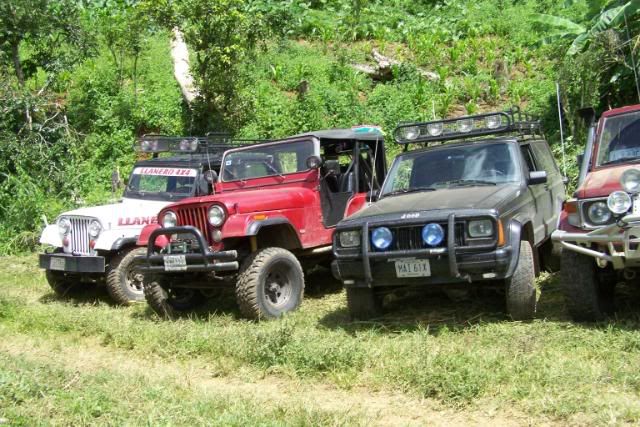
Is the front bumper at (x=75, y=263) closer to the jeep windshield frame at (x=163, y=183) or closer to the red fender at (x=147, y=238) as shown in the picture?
the red fender at (x=147, y=238)

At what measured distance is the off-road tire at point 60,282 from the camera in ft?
31.3


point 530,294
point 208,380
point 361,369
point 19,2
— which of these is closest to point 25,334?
point 208,380

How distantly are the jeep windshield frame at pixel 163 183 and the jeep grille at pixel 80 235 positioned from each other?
934 mm

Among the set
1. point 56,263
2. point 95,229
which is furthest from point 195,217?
point 56,263

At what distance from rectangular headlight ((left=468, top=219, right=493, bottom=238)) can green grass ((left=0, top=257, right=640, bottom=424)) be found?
817mm

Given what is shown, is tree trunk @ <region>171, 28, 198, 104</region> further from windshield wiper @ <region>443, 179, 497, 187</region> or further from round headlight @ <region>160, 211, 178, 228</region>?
windshield wiper @ <region>443, 179, 497, 187</region>

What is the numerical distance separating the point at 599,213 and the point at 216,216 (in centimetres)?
373

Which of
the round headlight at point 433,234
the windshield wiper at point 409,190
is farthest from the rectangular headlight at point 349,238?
the windshield wiper at point 409,190

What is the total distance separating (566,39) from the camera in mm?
15102

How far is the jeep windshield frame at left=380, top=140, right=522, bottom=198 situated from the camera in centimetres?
721

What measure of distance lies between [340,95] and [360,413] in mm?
13884

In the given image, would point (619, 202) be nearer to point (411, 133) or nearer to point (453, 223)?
point (453, 223)

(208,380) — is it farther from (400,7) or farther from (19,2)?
(400,7)

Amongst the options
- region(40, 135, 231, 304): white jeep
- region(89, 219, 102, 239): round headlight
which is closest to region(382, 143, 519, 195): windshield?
region(40, 135, 231, 304): white jeep
